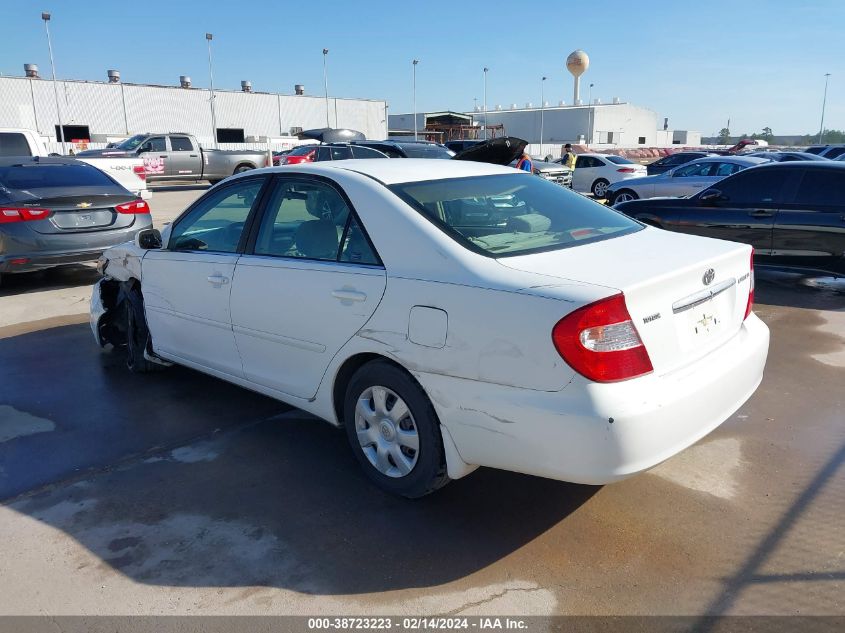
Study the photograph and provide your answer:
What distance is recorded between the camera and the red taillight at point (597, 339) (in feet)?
8.64

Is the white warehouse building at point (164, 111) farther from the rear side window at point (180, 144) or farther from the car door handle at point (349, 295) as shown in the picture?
the car door handle at point (349, 295)

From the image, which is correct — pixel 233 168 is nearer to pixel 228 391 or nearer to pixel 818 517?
pixel 228 391

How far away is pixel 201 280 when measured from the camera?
14.3 ft

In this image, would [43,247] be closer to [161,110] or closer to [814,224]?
[814,224]

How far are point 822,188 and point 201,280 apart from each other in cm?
685

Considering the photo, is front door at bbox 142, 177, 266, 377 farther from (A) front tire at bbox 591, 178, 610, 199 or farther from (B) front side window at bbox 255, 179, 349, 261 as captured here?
(A) front tire at bbox 591, 178, 610, 199

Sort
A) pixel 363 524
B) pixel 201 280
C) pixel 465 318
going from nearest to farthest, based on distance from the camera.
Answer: pixel 465 318, pixel 363 524, pixel 201 280

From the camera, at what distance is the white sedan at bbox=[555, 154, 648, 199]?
2081 cm

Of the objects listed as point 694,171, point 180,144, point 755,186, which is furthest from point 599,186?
point 180,144

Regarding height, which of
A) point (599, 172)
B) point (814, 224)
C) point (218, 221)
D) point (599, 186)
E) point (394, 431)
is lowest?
Result: point (599, 186)

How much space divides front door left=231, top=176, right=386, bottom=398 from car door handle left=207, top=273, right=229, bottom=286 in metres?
0.12

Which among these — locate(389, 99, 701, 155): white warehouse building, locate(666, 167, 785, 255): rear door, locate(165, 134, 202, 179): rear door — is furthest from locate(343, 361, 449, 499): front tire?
locate(389, 99, 701, 155): white warehouse building

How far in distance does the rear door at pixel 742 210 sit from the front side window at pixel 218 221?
20.5 ft

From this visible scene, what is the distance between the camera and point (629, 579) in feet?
9.24
